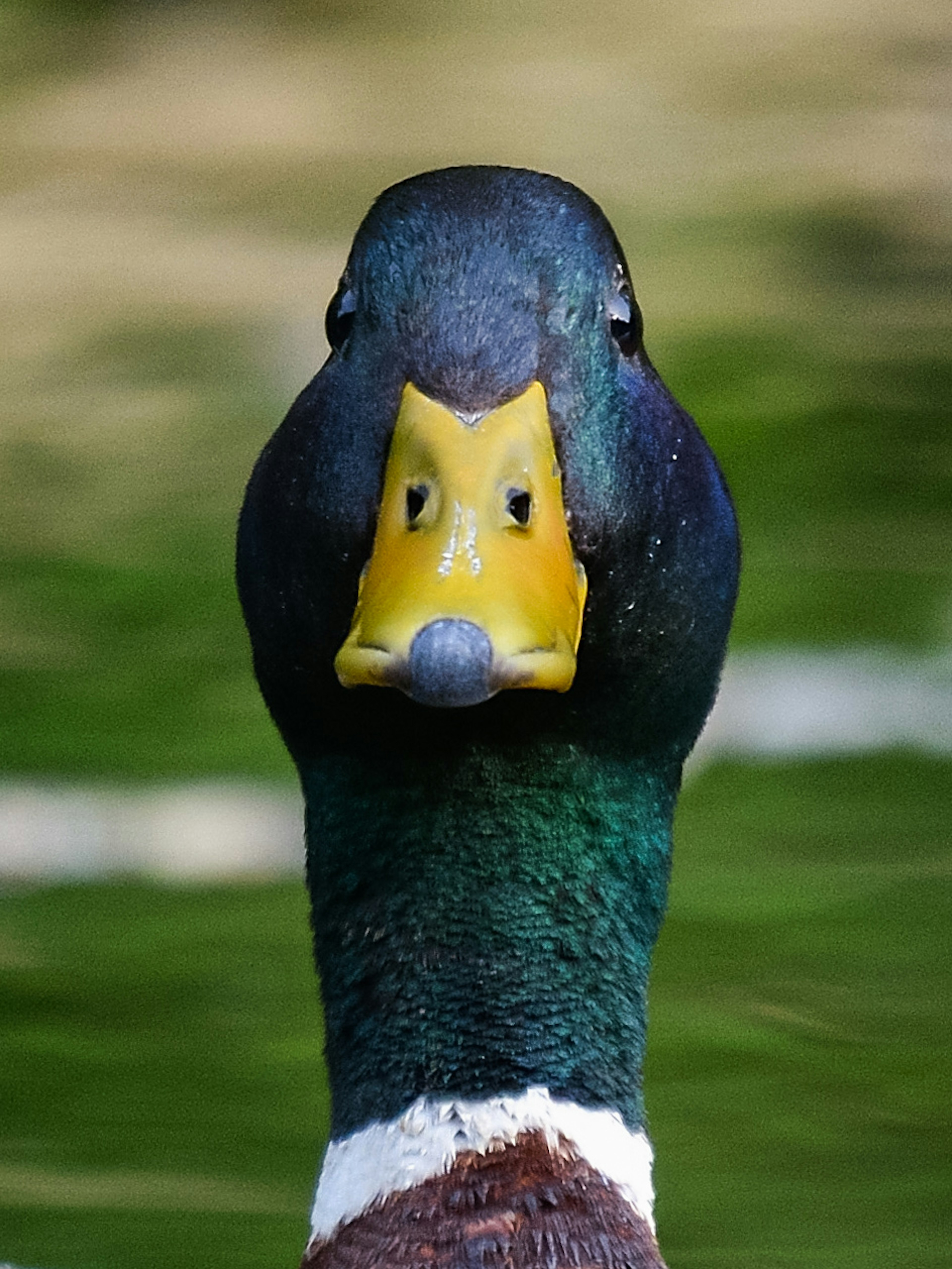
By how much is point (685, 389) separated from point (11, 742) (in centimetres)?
342

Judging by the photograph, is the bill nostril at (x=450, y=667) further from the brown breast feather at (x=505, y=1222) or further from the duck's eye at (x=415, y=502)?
the brown breast feather at (x=505, y=1222)

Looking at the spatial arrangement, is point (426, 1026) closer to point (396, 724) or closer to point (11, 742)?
point (396, 724)

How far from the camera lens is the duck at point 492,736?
3422mm

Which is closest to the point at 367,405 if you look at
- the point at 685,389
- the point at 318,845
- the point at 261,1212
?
the point at 318,845

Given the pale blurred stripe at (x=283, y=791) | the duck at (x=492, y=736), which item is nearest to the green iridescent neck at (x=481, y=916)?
the duck at (x=492, y=736)

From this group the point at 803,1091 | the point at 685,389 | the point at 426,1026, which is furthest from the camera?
the point at 685,389

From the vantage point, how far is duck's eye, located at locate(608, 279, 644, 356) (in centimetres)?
359

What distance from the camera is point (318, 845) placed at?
378cm

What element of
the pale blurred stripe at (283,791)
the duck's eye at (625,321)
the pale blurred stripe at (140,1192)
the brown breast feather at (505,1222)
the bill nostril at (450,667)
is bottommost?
the brown breast feather at (505,1222)

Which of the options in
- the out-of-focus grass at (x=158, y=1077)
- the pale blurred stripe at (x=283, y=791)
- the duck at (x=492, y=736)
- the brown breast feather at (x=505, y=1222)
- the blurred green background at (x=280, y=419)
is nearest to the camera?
the duck at (x=492, y=736)

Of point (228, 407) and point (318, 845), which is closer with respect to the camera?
point (318, 845)

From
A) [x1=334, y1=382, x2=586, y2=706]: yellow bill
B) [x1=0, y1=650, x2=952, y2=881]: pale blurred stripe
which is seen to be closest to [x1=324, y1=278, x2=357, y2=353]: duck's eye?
[x1=334, y1=382, x2=586, y2=706]: yellow bill

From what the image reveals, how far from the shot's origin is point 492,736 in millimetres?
3502

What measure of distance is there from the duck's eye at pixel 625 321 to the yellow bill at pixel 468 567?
223mm
